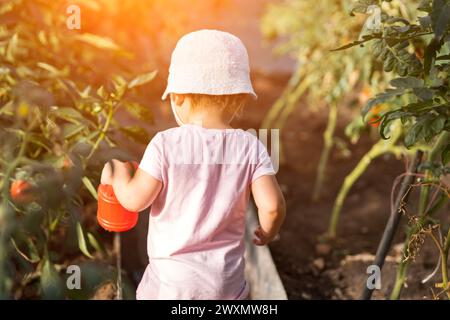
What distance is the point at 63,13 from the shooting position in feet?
10.1

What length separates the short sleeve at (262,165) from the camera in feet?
5.60

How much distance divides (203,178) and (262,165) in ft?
0.42

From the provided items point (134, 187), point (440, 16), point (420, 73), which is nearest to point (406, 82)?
point (420, 73)

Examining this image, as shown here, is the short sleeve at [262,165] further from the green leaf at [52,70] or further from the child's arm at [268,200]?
the green leaf at [52,70]

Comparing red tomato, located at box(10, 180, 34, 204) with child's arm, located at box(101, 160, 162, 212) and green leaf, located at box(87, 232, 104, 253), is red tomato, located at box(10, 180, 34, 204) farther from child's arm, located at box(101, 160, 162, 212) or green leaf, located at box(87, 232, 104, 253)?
child's arm, located at box(101, 160, 162, 212)

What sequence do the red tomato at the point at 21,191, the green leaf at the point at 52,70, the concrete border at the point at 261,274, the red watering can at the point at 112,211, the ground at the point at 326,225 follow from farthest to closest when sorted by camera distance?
the ground at the point at 326,225 < the concrete border at the point at 261,274 < the green leaf at the point at 52,70 < the red tomato at the point at 21,191 < the red watering can at the point at 112,211

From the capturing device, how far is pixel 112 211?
71.4 inches

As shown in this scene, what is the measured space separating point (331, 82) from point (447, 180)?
30.8 inches

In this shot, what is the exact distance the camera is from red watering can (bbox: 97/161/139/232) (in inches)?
70.8

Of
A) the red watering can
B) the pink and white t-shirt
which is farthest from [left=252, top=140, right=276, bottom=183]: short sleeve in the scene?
the red watering can

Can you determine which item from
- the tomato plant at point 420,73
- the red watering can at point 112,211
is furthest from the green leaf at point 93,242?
the tomato plant at point 420,73
